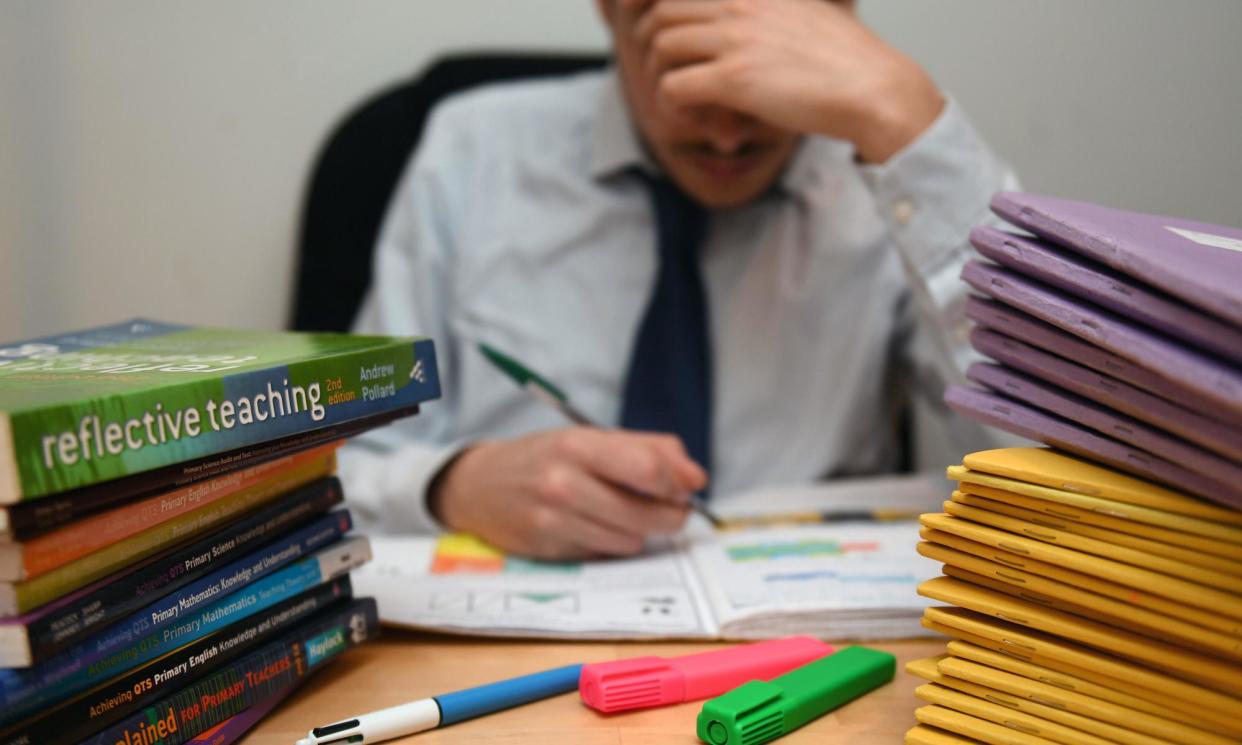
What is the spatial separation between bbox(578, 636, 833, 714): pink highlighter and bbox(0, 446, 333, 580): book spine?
215mm

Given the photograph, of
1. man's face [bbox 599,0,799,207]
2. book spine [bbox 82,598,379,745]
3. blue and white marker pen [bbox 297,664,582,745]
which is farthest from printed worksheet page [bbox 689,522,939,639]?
man's face [bbox 599,0,799,207]

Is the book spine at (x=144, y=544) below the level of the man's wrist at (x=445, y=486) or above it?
above

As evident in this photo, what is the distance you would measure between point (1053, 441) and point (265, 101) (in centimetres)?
120

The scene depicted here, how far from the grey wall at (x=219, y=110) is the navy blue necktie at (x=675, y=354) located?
1.46 ft

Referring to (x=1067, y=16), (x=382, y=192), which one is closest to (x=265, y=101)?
(x=382, y=192)

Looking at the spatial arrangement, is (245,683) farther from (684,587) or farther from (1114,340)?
(1114,340)

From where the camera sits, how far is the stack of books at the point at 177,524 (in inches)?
16.0

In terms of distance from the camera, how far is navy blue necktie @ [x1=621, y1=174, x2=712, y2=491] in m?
1.07

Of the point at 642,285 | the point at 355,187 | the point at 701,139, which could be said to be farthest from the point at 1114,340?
the point at 355,187

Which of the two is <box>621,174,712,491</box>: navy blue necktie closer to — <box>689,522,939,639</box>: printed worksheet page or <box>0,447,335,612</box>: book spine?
<box>689,522,939,639</box>: printed worksheet page

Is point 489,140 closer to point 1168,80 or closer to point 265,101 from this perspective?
point 265,101

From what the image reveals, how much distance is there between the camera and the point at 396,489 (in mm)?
932

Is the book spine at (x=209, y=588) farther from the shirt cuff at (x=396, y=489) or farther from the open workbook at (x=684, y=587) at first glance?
the shirt cuff at (x=396, y=489)

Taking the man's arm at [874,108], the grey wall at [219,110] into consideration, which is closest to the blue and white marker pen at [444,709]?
the man's arm at [874,108]
